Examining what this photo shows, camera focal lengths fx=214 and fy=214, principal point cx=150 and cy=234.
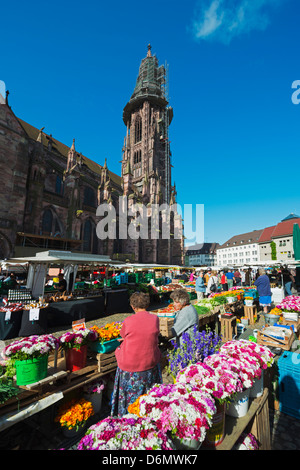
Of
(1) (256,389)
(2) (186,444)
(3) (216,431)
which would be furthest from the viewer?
(1) (256,389)

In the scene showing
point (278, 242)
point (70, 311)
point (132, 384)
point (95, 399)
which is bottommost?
point (95, 399)

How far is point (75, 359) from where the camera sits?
3.31 metres

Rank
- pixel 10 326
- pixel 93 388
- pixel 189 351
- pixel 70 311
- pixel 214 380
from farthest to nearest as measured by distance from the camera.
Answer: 1. pixel 70 311
2. pixel 10 326
3. pixel 93 388
4. pixel 189 351
5. pixel 214 380

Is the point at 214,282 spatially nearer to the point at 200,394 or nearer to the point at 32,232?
the point at 200,394

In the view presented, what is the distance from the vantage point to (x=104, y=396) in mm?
3867

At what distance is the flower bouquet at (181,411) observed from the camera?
1504mm

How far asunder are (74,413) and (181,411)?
2.28m

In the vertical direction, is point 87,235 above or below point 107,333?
above

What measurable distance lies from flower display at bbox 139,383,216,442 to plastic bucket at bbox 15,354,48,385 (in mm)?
1677

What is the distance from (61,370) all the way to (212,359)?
7.59ft

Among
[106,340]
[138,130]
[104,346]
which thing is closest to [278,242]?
[138,130]

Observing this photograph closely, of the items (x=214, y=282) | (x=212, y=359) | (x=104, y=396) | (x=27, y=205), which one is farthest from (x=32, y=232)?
(x=212, y=359)

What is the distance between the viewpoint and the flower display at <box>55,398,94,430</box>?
2.93 metres

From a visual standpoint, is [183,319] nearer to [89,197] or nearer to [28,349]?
[28,349]
